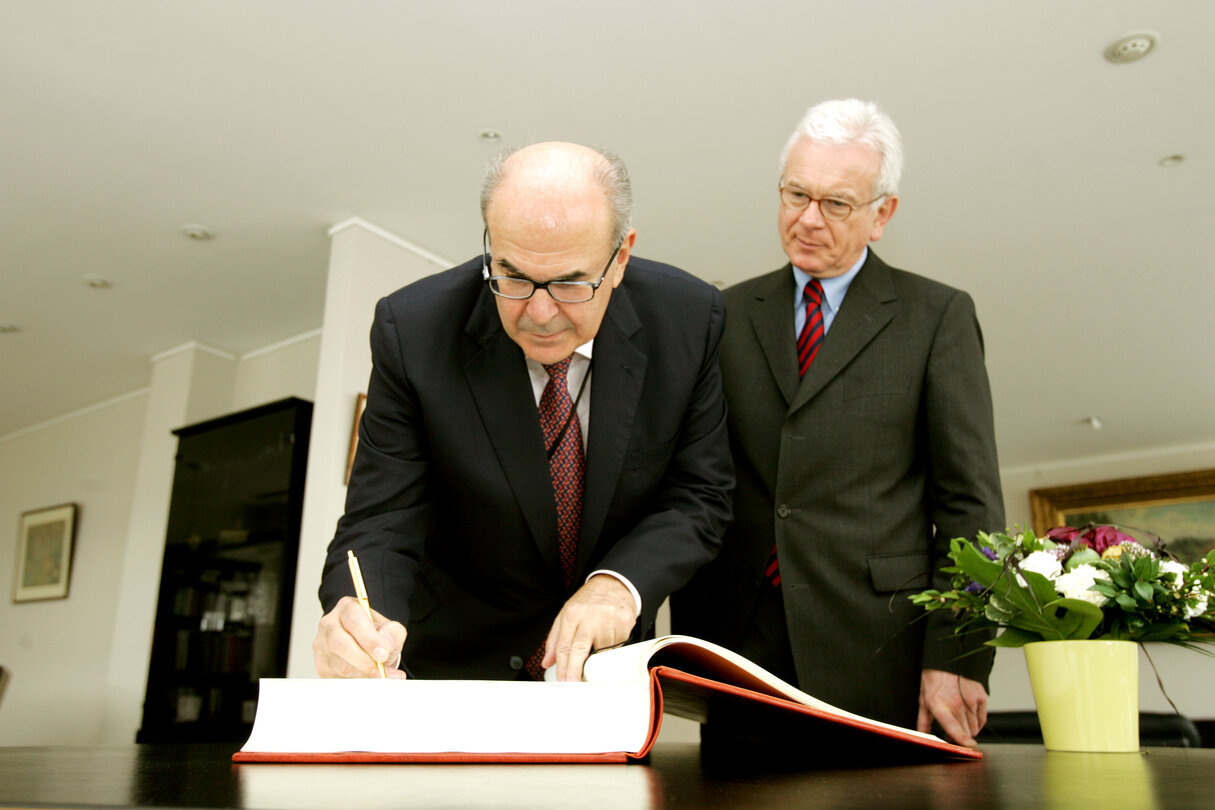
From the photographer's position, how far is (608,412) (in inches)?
52.2

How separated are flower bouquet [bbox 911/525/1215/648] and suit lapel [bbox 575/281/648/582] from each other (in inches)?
17.1

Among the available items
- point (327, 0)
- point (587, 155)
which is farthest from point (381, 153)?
point (587, 155)

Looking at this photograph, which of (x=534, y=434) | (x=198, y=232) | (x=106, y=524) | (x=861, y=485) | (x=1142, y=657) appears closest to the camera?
(x=534, y=434)

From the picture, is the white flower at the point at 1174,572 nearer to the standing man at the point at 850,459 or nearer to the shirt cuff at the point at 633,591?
the standing man at the point at 850,459

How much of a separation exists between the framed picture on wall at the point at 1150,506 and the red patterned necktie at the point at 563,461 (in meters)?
7.57

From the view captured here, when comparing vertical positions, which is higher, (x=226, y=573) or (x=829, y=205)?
(x=829, y=205)

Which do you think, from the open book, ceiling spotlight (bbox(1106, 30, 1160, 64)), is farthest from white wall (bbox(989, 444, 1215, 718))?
the open book

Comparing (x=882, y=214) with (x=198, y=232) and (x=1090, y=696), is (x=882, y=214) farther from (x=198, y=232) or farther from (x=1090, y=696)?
(x=198, y=232)

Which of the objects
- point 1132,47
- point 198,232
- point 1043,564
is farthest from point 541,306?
point 198,232

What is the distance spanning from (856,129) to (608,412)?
0.74 meters

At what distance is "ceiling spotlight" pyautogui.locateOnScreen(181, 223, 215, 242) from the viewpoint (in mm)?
4613

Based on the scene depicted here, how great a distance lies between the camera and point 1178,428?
777cm

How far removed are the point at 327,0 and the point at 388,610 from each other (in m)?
2.51

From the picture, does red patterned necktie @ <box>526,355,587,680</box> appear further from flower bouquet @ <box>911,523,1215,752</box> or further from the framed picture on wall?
the framed picture on wall
